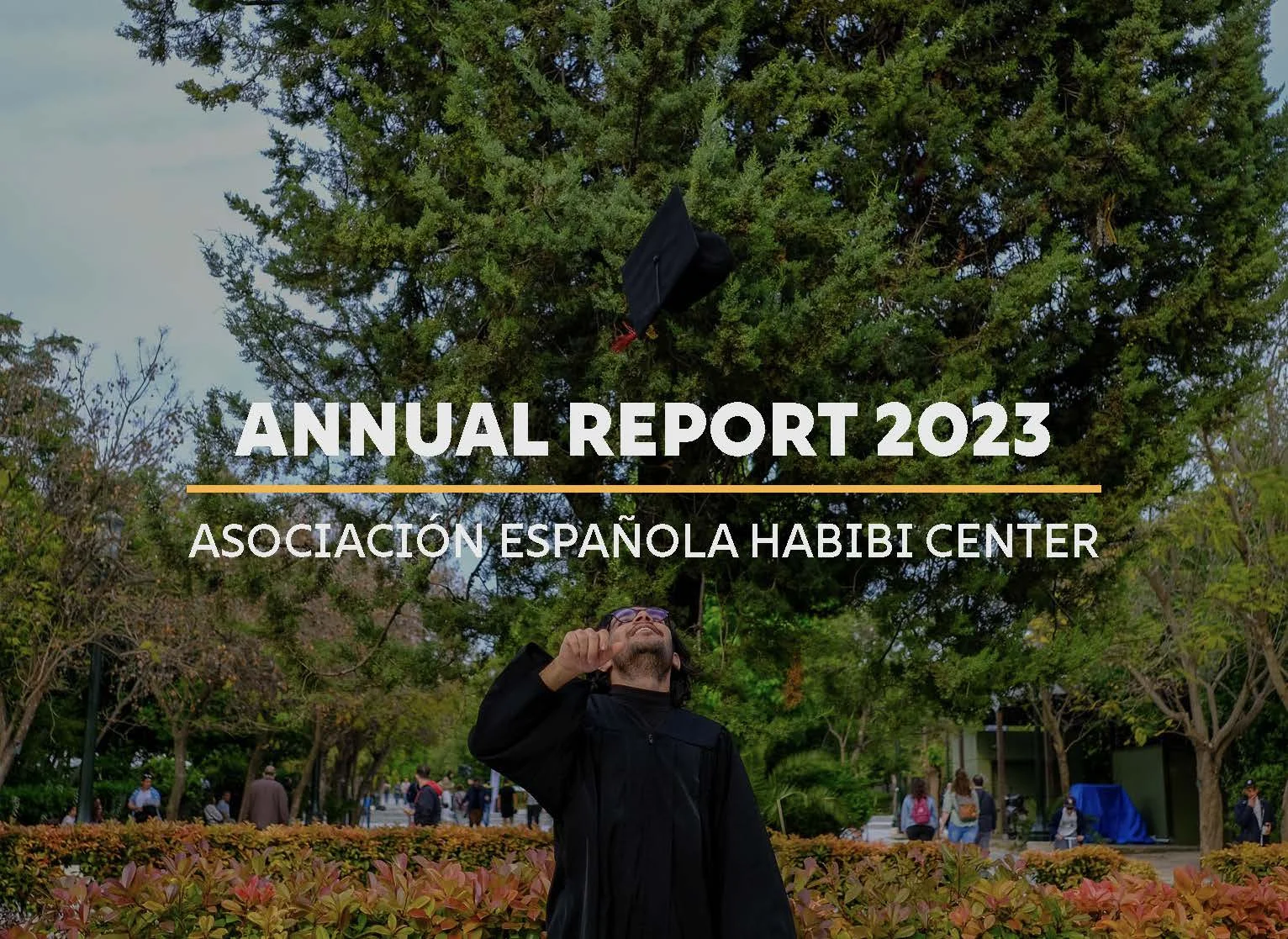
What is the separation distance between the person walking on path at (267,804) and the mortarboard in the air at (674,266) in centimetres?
1170

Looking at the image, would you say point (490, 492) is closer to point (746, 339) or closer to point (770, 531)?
point (770, 531)

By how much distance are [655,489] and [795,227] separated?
2.23 m

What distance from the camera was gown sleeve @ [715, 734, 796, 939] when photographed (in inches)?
150

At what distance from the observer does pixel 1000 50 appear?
1221 cm

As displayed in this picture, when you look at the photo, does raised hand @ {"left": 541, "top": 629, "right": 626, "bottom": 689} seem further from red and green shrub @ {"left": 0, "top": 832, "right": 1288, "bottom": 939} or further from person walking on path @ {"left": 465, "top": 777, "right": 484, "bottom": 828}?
person walking on path @ {"left": 465, "top": 777, "right": 484, "bottom": 828}

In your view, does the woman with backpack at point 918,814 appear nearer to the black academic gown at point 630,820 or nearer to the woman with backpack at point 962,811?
the woman with backpack at point 962,811

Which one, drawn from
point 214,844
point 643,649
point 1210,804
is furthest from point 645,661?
point 1210,804

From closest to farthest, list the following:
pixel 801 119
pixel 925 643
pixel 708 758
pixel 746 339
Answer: pixel 708 758 → pixel 746 339 → pixel 801 119 → pixel 925 643

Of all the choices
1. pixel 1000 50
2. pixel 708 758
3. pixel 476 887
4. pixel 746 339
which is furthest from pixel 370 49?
pixel 708 758

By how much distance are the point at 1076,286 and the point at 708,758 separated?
8.19 meters

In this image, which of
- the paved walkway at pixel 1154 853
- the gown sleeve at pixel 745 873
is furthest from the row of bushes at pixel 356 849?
the paved walkway at pixel 1154 853

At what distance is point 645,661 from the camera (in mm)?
4039

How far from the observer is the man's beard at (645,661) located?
4.03 meters

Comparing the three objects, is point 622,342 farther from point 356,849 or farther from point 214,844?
point 214,844
